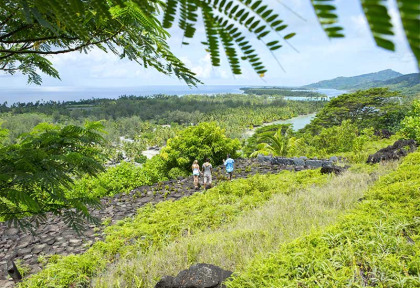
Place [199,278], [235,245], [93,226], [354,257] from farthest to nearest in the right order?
[93,226] → [235,245] → [199,278] → [354,257]

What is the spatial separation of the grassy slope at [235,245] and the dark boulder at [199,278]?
0.87 feet

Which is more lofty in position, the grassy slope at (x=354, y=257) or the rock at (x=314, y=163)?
the grassy slope at (x=354, y=257)

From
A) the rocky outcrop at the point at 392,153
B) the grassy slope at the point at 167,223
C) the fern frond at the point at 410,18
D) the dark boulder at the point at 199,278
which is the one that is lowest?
the grassy slope at the point at 167,223

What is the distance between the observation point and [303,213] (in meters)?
5.02

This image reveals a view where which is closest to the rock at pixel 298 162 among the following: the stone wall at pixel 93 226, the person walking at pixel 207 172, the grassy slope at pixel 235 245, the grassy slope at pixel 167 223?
the stone wall at pixel 93 226

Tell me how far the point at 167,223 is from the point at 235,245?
2.44 meters

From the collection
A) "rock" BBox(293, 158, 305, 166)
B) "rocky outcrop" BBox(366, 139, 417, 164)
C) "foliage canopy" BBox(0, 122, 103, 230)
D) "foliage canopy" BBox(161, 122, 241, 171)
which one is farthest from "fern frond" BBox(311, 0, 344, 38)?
"foliage canopy" BBox(161, 122, 241, 171)

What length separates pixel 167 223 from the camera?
6.00 meters

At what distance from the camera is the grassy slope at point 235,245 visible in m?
3.63

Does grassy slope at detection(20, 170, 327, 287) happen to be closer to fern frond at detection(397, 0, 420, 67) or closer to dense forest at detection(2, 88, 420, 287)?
dense forest at detection(2, 88, 420, 287)

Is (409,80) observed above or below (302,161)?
above

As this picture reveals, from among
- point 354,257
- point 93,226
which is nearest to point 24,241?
point 93,226

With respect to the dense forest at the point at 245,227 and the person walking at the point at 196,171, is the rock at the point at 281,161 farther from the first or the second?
the person walking at the point at 196,171

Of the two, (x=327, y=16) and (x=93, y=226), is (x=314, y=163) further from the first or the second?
(x=327, y=16)
